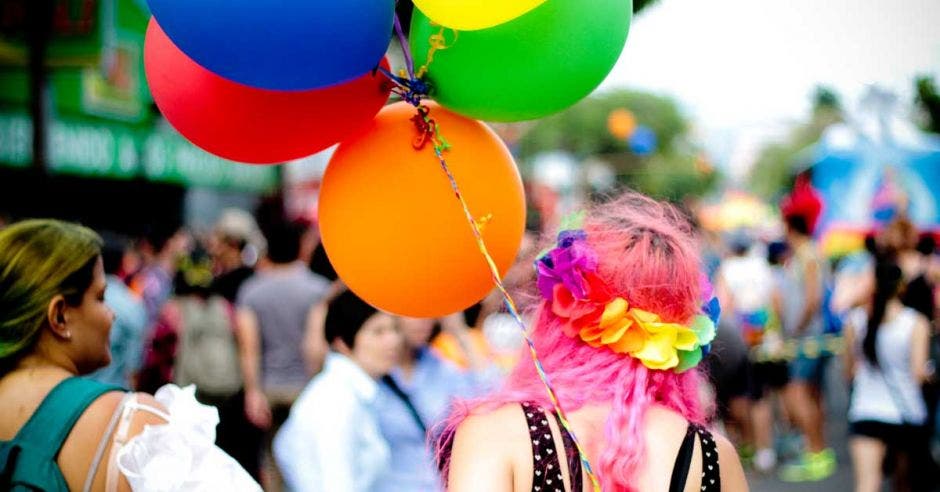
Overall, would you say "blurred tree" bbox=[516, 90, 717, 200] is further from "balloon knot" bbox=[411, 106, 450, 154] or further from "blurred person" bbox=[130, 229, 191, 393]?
"balloon knot" bbox=[411, 106, 450, 154]

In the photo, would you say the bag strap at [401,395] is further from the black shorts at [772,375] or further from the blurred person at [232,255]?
the black shorts at [772,375]

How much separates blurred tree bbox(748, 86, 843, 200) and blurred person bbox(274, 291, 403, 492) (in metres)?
61.0

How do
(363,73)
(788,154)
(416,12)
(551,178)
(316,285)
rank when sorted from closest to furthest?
(363,73) → (416,12) → (316,285) → (551,178) → (788,154)

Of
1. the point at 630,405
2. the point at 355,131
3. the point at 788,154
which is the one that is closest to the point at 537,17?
the point at 355,131

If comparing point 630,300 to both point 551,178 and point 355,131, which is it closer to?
point 355,131

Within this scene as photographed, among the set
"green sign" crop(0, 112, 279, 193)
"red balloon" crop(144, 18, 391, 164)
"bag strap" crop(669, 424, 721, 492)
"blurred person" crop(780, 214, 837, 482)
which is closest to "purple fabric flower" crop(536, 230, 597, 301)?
"bag strap" crop(669, 424, 721, 492)

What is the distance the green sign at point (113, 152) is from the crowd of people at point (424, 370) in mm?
4812

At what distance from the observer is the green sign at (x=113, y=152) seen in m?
10.8

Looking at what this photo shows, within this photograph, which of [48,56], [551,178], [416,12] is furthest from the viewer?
[551,178]

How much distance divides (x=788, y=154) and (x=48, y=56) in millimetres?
82986

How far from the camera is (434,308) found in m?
2.02

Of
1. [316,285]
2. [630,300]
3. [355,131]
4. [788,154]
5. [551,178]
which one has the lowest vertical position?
[788,154]

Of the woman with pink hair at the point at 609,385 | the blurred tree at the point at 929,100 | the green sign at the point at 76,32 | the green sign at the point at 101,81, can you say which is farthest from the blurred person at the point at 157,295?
the blurred tree at the point at 929,100

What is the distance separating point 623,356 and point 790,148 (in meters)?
87.6
